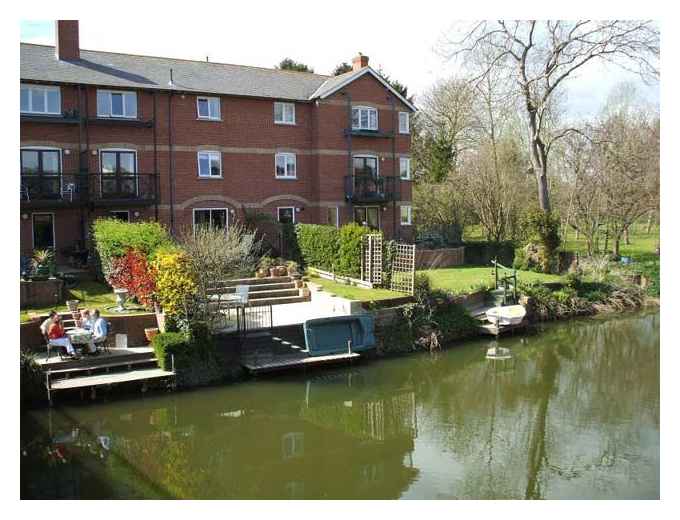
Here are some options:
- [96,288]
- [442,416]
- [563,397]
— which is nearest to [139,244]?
[96,288]

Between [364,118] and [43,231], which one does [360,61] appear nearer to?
[364,118]

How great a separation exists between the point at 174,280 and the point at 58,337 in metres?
2.73

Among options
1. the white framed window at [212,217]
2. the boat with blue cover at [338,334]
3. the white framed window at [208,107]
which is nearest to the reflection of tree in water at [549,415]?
the boat with blue cover at [338,334]

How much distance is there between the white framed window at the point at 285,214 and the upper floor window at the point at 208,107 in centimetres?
462

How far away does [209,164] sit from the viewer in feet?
87.0

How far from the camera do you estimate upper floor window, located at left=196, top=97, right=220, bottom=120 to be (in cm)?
2616

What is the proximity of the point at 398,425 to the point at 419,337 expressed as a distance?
6.38 m

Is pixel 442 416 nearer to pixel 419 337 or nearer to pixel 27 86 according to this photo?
pixel 419 337

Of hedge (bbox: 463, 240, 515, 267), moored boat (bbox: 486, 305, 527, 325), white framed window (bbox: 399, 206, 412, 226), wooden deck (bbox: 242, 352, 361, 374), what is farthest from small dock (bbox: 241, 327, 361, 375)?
hedge (bbox: 463, 240, 515, 267)

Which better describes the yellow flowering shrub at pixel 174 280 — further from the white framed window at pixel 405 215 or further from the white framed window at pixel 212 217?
the white framed window at pixel 405 215

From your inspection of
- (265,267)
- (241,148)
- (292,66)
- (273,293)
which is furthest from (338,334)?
(292,66)

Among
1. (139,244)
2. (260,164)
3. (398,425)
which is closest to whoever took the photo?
(398,425)

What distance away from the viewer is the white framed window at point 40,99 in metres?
22.7

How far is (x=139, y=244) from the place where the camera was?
17.7m
